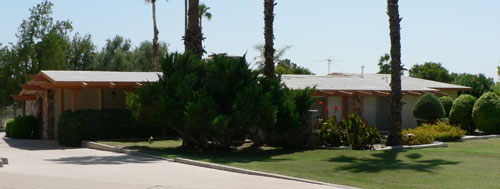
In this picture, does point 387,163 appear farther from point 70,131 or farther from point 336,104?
point 336,104

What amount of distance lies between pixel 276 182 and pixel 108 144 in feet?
33.1

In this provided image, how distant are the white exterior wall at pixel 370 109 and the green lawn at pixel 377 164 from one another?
32.7ft

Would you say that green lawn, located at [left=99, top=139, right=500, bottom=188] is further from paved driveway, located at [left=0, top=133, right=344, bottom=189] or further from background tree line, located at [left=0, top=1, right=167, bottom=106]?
background tree line, located at [left=0, top=1, right=167, bottom=106]

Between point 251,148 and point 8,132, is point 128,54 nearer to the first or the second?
point 8,132

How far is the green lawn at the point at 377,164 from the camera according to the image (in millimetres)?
11945

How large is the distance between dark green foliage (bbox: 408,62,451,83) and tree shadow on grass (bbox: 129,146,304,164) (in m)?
40.7

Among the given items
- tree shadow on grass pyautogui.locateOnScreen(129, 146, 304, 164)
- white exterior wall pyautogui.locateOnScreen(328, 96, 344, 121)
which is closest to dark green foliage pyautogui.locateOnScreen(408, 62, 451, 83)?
white exterior wall pyautogui.locateOnScreen(328, 96, 344, 121)

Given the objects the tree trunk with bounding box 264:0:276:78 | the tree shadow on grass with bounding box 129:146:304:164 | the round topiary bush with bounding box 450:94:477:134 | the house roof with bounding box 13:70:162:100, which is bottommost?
the tree shadow on grass with bounding box 129:146:304:164

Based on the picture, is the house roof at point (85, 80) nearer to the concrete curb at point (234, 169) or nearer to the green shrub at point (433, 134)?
the concrete curb at point (234, 169)

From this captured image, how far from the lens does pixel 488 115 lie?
986 inches

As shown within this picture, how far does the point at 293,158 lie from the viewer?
→ 53.9 ft

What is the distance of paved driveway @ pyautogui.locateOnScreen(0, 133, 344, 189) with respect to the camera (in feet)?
36.7

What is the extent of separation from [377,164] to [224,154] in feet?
16.5

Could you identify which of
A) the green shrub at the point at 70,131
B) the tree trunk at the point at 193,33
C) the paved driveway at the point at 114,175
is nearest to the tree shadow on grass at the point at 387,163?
the paved driveway at the point at 114,175
